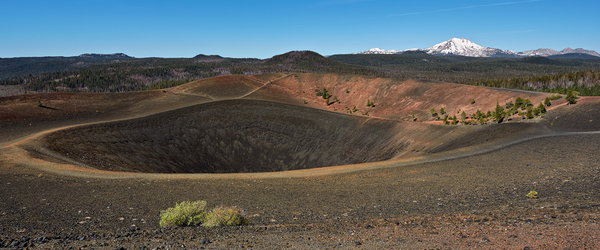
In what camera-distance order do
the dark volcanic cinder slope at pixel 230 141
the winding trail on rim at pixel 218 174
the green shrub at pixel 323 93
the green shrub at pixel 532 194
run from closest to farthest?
1. the green shrub at pixel 532 194
2. the winding trail on rim at pixel 218 174
3. the dark volcanic cinder slope at pixel 230 141
4. the green shrub at pixel 323 93

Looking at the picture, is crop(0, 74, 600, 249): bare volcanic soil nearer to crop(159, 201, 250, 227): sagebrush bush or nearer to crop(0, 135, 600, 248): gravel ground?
crop(0, 135, 600, 248): gravel ground

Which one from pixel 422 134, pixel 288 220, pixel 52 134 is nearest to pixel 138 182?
pixel 288 220

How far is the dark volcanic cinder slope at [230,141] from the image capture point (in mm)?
32219

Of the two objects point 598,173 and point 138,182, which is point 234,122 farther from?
point 598,173

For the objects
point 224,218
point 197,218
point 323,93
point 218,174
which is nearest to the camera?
point 224,218

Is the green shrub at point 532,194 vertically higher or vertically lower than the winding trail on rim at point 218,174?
higher

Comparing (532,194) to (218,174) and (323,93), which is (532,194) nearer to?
(218,174)

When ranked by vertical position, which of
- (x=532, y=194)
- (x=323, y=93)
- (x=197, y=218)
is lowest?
(x=197, y=218)

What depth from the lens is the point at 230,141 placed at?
45.2 m

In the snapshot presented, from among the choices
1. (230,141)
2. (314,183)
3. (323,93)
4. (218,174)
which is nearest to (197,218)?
(314,183)

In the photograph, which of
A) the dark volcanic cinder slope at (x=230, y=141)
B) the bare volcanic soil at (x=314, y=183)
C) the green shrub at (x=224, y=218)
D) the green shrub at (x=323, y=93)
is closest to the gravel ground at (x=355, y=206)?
the bare volcanic soil at (x=314, y=183)

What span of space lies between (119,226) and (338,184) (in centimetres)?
973

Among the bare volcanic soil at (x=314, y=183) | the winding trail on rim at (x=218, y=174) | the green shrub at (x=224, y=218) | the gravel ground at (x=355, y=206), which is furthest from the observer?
the winding trail on rim at (x=218, y=174)

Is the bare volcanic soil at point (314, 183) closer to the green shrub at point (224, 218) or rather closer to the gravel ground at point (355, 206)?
the gravel ground at point (355, 206)
